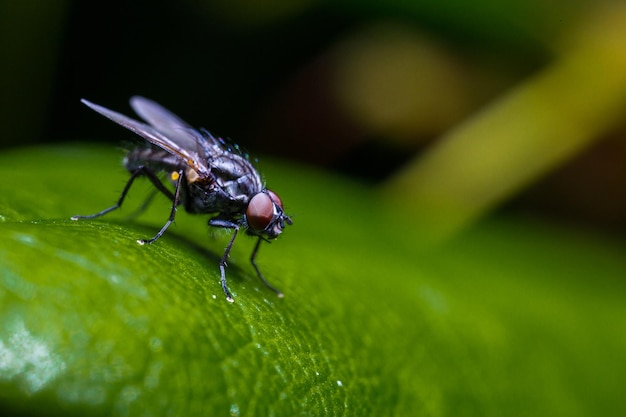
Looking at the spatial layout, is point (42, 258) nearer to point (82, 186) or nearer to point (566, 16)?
point (82, 186)

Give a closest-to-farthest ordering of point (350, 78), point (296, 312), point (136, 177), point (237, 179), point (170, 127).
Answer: point (296, 312) < point (237, 179) < point (136, 177) < point (170, 127) < point (350, 78)

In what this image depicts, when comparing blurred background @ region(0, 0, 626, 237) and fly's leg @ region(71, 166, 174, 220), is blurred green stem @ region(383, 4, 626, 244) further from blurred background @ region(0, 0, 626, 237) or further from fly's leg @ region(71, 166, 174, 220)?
fly's leg @ region(71, 166, 174, 220)

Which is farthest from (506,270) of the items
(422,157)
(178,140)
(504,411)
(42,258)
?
(42,258)

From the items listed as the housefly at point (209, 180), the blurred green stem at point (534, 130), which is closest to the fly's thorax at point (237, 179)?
the housefly at point (209, 180)

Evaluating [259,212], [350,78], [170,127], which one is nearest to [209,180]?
[259,212]

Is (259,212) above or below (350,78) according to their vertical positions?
below

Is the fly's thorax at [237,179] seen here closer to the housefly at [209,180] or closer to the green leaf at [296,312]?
the housefly at [209,180]

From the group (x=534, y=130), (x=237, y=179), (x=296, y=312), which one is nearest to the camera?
(x=296, y=312)

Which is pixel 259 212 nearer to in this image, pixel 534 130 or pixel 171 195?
pixel 171 195
